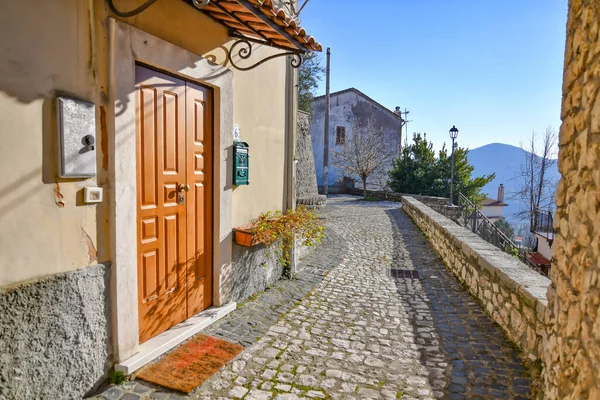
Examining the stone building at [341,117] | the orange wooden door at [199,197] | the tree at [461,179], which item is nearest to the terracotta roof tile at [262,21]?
the orange wooden door at [199,197]

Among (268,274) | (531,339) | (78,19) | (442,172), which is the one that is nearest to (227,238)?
(268,274)

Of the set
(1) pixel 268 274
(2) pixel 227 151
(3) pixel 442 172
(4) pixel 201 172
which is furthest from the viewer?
(3) pixel 442 172

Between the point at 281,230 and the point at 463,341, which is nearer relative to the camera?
the point at 463,341

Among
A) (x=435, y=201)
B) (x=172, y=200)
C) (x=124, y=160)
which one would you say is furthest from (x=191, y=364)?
(x=435, y=201)

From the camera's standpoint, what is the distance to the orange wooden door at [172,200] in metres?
2.95

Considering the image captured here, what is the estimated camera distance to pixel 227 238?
3.95 metres

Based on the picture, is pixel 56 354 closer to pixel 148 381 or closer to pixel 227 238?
pixel 148 381

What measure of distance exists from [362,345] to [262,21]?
3.09 m

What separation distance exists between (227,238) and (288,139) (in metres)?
1.99

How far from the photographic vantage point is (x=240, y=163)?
4.04m

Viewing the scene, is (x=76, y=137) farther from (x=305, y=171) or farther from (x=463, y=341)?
(x=305, y=171)

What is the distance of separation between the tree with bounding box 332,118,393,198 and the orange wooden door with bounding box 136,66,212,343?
19.0 meters

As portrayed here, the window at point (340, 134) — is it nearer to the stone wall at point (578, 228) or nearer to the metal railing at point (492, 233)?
the metal railing at point (492, 233)

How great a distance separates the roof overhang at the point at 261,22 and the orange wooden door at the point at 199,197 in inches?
28.4
